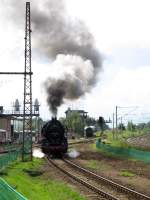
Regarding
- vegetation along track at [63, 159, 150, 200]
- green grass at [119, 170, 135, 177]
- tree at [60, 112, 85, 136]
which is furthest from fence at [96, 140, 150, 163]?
tree at [60, 112, 85, 136]

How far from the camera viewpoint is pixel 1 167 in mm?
32000

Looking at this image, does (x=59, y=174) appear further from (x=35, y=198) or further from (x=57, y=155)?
(x=57, y=155)

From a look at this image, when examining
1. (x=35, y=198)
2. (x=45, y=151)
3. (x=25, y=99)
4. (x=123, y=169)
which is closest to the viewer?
(x=35, y=198)

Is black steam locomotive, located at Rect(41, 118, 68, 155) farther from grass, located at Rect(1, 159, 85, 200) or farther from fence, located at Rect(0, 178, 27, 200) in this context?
fence, located at Rect(0, 178, 27, 200)

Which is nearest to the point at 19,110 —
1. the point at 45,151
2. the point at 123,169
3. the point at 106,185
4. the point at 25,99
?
the point at 45,151

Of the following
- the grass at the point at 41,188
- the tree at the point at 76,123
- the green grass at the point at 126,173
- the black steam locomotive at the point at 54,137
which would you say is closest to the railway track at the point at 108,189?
the grass at the point at 41,188

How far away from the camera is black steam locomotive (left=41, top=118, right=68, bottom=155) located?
47031 mm

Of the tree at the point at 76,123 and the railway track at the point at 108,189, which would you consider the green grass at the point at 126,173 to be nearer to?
the railway track at the point at 108,189

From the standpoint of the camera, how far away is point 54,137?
4712 centimetres

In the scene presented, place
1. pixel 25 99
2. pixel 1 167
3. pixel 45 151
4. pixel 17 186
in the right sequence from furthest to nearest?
pixel 45 151
pixel 25 99
pixel 1 167
pixel 17 186

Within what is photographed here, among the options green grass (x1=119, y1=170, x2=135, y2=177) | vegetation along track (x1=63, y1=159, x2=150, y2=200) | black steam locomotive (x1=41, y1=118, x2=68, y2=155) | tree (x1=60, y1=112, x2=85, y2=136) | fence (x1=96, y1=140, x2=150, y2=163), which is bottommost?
vegetation along track (x1=63, y1=159, x2=150, y2=200)

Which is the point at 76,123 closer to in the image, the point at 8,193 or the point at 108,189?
the point at 108,189

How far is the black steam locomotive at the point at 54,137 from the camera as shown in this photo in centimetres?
4703

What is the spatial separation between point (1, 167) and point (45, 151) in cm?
1679
